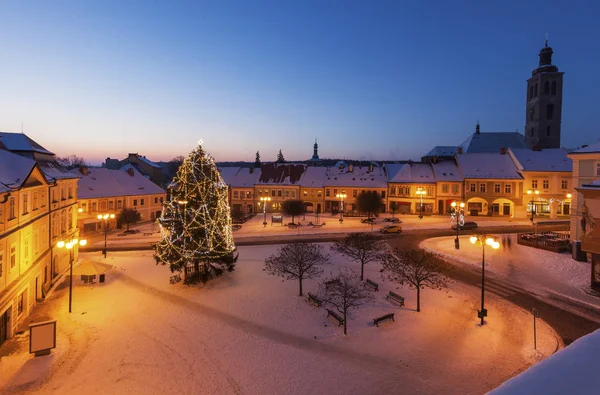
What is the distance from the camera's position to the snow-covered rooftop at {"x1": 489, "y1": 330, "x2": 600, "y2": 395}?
12.4 feet

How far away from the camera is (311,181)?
64.0 metres

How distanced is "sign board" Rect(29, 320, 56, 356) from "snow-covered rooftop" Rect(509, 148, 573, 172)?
59088mm

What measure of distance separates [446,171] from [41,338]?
57.3m

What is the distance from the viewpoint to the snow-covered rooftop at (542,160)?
51.4m

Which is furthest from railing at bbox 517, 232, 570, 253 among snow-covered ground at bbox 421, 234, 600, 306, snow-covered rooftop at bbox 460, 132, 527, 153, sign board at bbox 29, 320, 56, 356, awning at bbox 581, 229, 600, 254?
snow-covered rooftop at bbox 460, 132, 527, 153

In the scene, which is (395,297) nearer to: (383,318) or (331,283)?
(383,318)

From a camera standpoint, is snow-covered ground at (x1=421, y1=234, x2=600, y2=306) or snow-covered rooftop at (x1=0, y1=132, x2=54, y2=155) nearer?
snow-covered ground at (x1=421, y1=234, x2=600, y2=306)

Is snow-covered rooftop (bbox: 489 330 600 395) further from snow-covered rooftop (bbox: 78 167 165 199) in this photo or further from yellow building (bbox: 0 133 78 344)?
snow-covered rooftop (bbox: 78 167 165 199)

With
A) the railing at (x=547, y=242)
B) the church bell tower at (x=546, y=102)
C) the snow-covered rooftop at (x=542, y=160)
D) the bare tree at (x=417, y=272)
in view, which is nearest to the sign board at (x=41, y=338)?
the bare tree at (x=417, y=272)

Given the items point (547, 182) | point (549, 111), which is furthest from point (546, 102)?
point (547, 182)

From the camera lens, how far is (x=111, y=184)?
51.7 meters

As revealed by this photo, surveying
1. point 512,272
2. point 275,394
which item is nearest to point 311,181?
point 512,272

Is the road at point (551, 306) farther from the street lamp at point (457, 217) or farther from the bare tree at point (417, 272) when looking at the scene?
the street lamp at point (457, 217)

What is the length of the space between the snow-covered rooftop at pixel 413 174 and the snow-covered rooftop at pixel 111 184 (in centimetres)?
3995
